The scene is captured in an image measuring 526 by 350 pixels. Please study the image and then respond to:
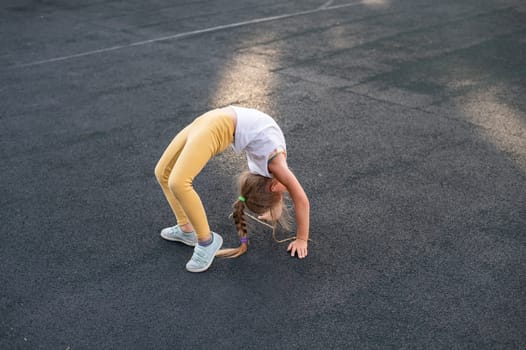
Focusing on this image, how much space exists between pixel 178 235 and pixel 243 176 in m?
0.65

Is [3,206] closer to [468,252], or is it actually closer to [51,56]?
[468,252]

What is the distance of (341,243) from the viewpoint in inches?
141

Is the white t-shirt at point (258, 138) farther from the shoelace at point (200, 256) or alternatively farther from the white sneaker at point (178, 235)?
the white sneaker at point (178, 235)

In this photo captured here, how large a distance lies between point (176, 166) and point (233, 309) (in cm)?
81

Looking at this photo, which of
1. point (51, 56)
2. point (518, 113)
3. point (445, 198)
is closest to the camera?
point (445, 198)

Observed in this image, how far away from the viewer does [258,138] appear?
125 inches

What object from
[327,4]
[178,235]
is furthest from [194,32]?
[178,235]

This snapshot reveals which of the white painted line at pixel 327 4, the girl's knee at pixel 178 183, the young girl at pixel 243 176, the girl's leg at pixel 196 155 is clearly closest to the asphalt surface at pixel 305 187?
the young girl at pixel 243 176

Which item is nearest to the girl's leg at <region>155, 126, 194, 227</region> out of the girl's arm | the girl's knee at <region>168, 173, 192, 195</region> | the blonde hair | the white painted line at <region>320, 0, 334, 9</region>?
the girl's knee at <region>168, 173, 192, 195</region>

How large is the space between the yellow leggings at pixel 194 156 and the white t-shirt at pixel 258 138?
0.06 metres

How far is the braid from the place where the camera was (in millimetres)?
3312

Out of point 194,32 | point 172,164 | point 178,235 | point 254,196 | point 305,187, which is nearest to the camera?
point 254,196

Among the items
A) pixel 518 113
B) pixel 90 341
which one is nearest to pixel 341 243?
pixel 90 341

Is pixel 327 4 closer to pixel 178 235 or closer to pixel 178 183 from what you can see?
pixel 178 235
